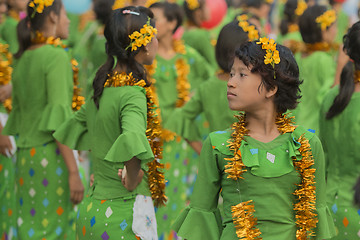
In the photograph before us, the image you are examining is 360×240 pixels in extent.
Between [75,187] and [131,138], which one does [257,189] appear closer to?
[131,138]

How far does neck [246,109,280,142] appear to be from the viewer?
303 centimetres

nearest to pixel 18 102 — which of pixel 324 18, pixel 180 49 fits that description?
pixel 180 49

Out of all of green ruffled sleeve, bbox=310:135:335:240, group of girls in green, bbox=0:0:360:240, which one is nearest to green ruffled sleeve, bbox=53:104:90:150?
group of girls in green, bbox=0:0:360:240

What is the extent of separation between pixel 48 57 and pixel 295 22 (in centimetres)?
528

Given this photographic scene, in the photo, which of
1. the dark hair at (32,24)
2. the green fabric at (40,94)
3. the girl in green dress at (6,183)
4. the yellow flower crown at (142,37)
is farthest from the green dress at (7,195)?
the yellow flower crown at (142,37)

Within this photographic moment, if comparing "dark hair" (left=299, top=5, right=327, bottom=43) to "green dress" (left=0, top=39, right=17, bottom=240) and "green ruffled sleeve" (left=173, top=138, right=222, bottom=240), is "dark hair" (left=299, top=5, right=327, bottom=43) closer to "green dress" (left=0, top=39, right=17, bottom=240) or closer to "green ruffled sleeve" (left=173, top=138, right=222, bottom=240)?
"green dress" (left=0, top=39, right=17, bottom=240)

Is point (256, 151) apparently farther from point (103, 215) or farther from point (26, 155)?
point (26, 155)

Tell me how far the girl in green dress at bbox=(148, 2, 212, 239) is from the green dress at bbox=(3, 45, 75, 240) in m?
1.33

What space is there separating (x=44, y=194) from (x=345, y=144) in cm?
199

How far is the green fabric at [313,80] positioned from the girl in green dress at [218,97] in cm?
183

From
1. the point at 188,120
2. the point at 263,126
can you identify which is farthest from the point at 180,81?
the point at 263,126

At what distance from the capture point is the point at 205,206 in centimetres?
298

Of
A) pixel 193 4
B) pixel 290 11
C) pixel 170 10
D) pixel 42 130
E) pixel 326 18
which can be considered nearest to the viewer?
pixel 42 130

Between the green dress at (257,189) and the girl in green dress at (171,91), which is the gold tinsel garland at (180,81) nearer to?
the girl in green dress at (171,91)
